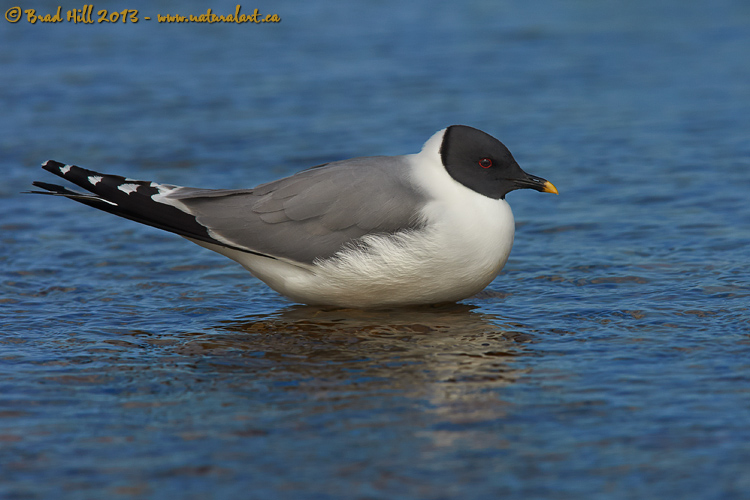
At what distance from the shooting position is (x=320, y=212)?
19.5 ft

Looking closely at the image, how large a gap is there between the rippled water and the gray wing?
20.5 inches

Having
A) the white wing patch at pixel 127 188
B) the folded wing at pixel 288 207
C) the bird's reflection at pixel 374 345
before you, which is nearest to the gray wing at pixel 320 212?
the folded wing at pixel 288 207

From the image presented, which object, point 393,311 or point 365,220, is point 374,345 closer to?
point 393,311

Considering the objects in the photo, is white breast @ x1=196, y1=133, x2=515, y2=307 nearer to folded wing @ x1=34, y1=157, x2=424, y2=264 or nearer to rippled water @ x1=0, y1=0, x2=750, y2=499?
folded wing @ x1=34, y1=157, x2=424, y2=264

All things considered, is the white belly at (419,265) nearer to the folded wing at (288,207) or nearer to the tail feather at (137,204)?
the folded wing at (288,207)

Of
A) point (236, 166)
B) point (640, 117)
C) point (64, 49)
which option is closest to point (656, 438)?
point (236, 166)

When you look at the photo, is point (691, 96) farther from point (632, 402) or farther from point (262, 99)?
point (632, 402)

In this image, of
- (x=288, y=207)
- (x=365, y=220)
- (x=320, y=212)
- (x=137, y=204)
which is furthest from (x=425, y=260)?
(x=137, y=204)

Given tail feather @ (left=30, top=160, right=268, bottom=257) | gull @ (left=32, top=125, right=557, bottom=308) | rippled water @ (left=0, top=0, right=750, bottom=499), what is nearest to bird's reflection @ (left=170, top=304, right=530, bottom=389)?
rippled water @ (left=0, top=0, right=750, bottom=499)

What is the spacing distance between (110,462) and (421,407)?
55.7 inches

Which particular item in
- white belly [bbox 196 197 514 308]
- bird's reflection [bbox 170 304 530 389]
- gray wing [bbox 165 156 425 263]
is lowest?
bird's reflection [bbox 170 304 530 389]

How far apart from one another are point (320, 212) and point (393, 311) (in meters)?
0.79

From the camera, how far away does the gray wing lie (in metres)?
5.86

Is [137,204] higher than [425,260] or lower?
higher
